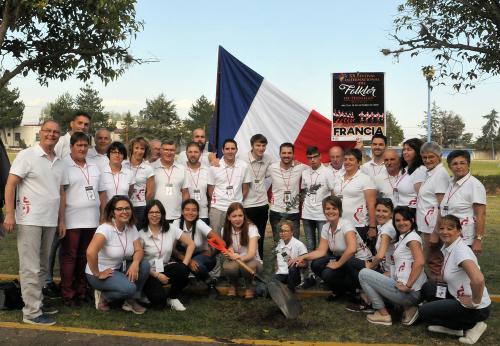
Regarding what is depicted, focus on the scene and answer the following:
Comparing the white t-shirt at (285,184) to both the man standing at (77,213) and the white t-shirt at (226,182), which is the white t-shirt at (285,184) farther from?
the man standing at (77,213)

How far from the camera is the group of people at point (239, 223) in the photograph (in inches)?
191

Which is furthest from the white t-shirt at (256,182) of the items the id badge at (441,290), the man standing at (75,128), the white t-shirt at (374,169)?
the id badge at (441,290)

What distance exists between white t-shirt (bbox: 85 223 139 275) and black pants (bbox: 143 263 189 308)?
39 cm

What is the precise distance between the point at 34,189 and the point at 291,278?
2.85m

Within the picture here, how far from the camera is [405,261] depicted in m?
4.98

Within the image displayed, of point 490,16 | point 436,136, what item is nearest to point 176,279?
point 490,16

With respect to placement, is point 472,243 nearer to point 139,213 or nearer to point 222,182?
point 222,182

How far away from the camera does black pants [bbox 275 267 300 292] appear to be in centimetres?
576

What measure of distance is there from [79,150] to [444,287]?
3.80 meters

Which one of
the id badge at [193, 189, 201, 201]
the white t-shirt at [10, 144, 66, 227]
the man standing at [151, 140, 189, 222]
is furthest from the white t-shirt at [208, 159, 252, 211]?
the white t-shirt at [10, 144, 66, 227]

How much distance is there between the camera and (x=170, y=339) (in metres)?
4.49

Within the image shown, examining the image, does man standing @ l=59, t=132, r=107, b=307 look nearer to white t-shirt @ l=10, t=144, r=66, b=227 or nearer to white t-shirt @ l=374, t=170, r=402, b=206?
white t-shirt @ l=10, t=144, r=66, b=227

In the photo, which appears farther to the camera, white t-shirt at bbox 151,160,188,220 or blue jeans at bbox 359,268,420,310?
white t-shirt at bbox 151,160,188,220

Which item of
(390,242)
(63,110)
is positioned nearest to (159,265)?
(390,242)
